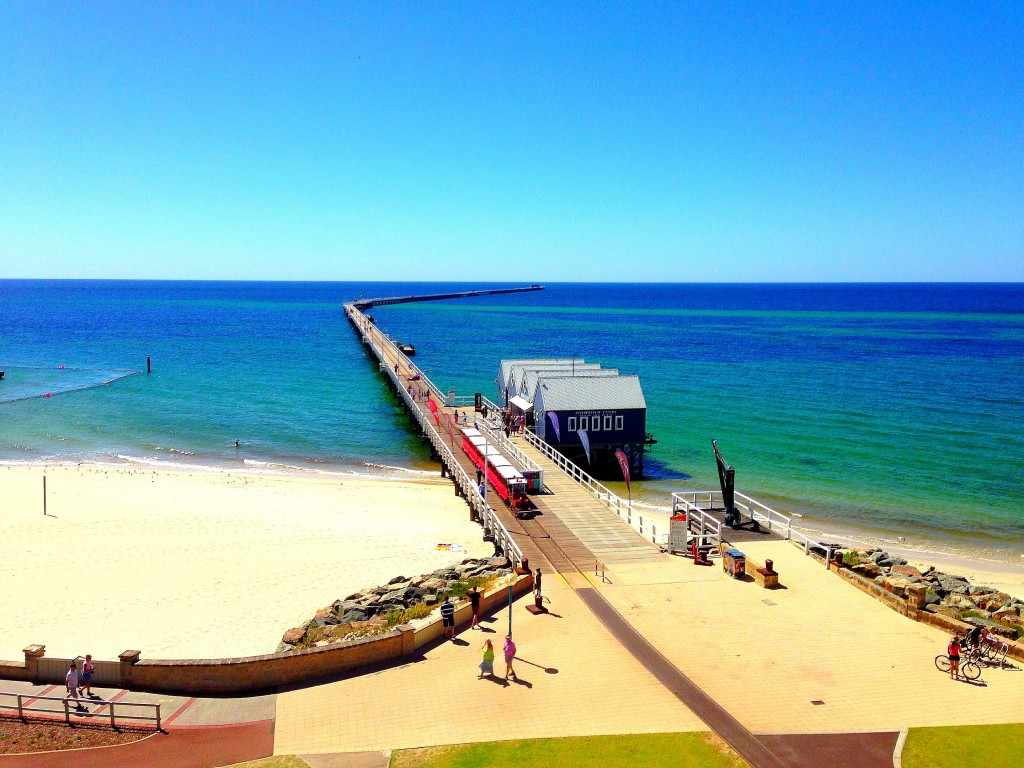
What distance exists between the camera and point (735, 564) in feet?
68.7

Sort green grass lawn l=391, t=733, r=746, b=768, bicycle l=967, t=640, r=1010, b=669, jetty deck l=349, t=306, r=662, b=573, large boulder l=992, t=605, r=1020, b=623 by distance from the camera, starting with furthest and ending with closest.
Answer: jetty deck l=349, t=306, r=662, b=573 < large boulder l=992, t=605, r=1020, b=623 < bicycle l=967, t=640, r=1010, b=669 < green grass lawn l=391, t=733, r=746, b=768

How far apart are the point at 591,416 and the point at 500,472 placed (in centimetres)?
1111

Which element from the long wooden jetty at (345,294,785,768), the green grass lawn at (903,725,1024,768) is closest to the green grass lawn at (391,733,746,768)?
the long wooden jetty at (345,294,785,768)

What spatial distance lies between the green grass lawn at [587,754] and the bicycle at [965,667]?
20.3 feet

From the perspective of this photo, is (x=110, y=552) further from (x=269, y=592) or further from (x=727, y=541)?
(x=727, y=541)

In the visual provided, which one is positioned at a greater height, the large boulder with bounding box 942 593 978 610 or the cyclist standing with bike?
the cyclist standing with bike

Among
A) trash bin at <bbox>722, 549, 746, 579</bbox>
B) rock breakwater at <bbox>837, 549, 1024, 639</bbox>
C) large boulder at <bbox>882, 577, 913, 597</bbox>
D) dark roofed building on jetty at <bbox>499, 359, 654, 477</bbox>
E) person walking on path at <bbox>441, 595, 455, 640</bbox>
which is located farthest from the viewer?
dark roofed building on jetty at <bbox>499, 359, 654, 477</bbox>

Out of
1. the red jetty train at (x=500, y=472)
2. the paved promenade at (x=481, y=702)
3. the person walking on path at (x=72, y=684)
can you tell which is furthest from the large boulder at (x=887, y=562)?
the person walking on path at (x=72, y=684)

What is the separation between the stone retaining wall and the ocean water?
926 inches

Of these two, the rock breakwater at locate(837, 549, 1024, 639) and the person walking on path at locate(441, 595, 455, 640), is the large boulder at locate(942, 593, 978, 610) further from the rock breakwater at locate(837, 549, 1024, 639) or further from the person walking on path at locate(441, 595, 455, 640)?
the person walking on path at locate(441, 595, 455, 640)

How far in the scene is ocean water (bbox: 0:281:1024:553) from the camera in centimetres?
3831

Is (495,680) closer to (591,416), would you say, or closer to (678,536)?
(678,536)

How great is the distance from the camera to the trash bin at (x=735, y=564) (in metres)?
20.9

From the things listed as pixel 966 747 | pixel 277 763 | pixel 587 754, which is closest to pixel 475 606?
pixel 587 754
